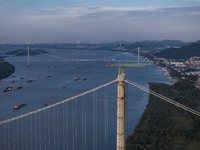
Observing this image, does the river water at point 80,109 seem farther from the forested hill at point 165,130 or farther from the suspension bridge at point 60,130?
the forested hill at point 165,130

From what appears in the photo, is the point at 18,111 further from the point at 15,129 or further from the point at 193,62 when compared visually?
the point at 193,62

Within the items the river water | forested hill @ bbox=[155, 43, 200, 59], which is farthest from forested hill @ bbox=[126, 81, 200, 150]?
forested hill @ bbox=[155, 43, 200, 59]

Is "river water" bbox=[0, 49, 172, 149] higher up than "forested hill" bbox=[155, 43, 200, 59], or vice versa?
"forested hill" bbox=[155, 43, 200, 59]

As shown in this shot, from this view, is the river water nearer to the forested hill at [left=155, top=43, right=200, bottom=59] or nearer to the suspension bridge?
the suspension bridge

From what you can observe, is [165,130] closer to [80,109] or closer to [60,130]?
[60,130]

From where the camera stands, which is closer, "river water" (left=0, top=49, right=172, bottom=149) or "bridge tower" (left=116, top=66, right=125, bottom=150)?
"bridge tower" (left=116, top=66, right=125, bottom=150)

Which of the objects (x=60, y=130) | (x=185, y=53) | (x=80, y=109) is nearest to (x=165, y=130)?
(x=60, y=130)

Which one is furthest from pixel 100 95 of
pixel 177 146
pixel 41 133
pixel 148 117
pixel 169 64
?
pixel 169 64

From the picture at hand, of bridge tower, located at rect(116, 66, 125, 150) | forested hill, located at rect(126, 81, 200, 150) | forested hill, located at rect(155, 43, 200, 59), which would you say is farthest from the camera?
forested hill, located at rect(155, 43, 200, 59)
